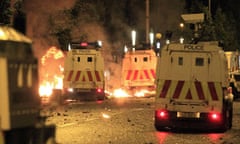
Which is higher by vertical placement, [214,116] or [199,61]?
[199,61]

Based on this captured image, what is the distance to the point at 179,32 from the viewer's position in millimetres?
53875

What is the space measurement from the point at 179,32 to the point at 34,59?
4660cm

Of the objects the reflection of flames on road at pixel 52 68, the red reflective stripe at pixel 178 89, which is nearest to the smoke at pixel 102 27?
the reflection of flames on road at pixel 52 68

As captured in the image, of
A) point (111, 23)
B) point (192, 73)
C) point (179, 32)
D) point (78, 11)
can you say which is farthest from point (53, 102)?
point (179, 32)

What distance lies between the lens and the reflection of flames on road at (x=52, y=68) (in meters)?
33.0

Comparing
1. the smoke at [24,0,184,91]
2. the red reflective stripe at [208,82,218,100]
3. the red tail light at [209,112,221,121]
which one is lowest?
the red tail light at [209,112,221,121]

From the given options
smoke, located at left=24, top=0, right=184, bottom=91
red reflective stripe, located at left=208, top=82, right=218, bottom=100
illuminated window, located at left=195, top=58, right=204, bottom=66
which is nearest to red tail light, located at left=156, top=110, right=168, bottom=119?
red reflective stripe, located at left=208, top=82, right=218, bottom=100

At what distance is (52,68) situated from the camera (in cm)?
3453

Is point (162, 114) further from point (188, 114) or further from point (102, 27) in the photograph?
point (102, 27)

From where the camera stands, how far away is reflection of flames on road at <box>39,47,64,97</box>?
108 ft

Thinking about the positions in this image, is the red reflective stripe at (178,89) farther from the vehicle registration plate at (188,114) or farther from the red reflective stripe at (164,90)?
the vehicle registration plate at (188,114)

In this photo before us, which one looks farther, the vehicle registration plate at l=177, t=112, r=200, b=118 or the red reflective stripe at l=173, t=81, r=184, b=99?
the red reflective stripe at l=173, t=81, r=184, b=99

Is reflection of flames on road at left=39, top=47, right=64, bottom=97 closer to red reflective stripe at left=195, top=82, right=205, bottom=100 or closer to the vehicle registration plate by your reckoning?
the vehicle registration plate

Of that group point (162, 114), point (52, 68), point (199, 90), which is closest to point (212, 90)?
point (199, 90)
